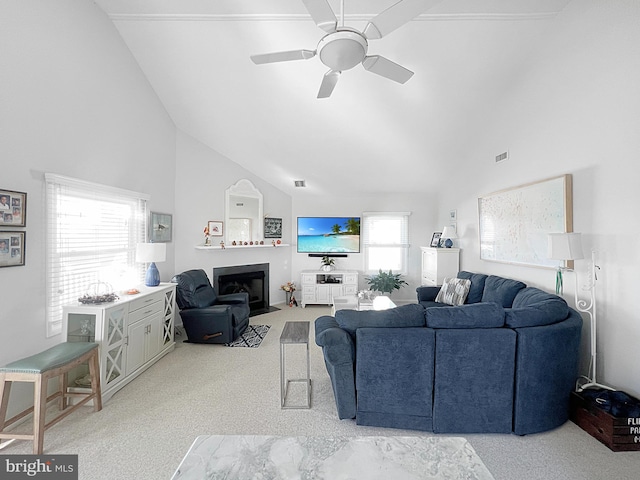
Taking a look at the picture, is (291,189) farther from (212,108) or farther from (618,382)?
(618,382)

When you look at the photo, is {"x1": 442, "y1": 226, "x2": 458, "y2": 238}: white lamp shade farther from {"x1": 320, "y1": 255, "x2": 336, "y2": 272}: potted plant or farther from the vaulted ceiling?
{"x1": 320, "y1": 255, "x2": 336, "y2": 272}: potted plant

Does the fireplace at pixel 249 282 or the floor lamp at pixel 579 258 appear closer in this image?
the floor lamp at pixel 579 258

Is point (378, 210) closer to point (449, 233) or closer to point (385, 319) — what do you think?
point (449, 233)

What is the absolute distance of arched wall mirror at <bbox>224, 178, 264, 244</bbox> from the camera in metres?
5.27

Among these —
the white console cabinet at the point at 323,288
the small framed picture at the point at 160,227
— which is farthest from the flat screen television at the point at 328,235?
the small framed picture at the point at 160,227

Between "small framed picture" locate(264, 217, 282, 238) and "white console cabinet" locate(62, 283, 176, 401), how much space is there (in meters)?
2.59

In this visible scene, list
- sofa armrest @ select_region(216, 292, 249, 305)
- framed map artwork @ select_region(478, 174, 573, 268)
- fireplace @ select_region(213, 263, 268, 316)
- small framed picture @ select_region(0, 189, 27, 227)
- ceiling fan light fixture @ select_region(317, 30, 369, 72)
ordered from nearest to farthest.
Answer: ceiling fan light fixture @ select_region(317, 30, 369, 72) → small framed picture @ select_region(0, 189, 27, 227) → framed map artwork @ select_region(478, 174, 573, 268) → sofa armrest @ select_region(216, 292, 249, 305) → fireplace @ select_region(213, 263, 268, 316)

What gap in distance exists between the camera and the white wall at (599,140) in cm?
227

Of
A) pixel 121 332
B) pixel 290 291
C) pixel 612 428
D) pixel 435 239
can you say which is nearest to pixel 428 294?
pixel 435 239

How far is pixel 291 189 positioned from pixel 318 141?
1.89 meters

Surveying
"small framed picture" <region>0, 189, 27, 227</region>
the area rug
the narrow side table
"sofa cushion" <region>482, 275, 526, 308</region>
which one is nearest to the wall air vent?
"sofa cushion" <region>482, 275, 526, 308</region>

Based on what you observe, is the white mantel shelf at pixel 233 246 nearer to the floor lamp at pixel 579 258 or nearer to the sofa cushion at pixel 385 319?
the sofa cushion at pixel 385 319

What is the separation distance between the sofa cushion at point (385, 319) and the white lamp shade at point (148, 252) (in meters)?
2.48

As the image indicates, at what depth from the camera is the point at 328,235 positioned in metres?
6.32
